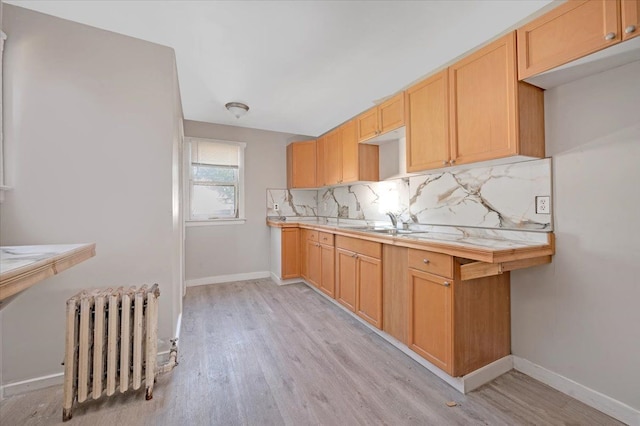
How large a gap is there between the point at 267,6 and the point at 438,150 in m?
1.63

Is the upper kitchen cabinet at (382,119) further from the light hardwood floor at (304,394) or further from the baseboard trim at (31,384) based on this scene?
A: the baseboard trim at (31,384)

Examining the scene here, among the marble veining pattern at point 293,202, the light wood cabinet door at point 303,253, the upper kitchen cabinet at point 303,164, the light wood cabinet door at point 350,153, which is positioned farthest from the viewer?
the marble veining pattern at point 293,202

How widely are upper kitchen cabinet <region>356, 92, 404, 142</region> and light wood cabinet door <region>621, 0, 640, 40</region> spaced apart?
1.44m

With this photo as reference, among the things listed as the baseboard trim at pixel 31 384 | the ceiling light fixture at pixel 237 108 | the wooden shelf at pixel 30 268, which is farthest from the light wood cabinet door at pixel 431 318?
the ceiling light fixture at pixel 237 108

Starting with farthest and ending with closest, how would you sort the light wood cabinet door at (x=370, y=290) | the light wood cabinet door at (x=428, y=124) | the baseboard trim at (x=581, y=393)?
the light wood cabinet door at (x=370, y=290)
the light wood cabinet door at (x=428, y=124)
the baseboard trim at (x=581, y=393)

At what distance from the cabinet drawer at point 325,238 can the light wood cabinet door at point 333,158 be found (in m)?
0.78

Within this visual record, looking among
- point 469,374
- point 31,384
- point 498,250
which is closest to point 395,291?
point 469,374

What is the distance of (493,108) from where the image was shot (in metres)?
1.81

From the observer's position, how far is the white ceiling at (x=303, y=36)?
1736 millimetres

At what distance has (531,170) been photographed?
6.12ft

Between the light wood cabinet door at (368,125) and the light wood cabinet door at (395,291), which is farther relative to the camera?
the light wood cabinet door at (368,125)

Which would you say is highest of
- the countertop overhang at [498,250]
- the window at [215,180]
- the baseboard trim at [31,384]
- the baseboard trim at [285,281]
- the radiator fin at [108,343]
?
the window at [215,180]

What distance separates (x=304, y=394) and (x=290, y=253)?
2420 mm

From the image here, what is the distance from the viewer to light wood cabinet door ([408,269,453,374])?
5.79 ft
